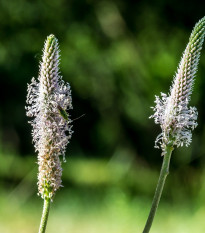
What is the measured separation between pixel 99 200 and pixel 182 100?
33.7 ft

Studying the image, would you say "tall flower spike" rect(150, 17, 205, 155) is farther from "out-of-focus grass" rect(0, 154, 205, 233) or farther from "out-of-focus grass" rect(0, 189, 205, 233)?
"out-of-focus grass" rect(0, 189, 205, 233)

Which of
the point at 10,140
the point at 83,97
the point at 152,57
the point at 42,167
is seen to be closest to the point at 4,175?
the point at 10,140

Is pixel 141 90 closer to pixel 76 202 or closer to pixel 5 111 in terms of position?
pixel 76 202

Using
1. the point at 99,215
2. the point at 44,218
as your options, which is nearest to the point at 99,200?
the point at 99,215

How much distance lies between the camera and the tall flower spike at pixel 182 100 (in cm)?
261

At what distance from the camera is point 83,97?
14.5 meters

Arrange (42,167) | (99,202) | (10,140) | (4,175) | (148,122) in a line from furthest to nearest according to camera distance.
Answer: (10,140)
(4,175)
(148,122)
(99,202)
(42,167)

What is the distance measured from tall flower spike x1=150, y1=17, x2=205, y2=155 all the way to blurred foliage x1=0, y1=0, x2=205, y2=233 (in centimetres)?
854

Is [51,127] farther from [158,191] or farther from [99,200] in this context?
[99,200]

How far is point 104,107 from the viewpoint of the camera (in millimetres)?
14477

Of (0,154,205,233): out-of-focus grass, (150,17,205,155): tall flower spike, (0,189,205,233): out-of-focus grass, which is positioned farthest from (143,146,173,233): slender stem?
(0,189,205,233): out-of-focus grass

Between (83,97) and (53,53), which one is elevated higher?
(83,97)

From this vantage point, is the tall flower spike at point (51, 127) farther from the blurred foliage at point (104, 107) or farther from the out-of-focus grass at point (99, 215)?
the blurred foliage at point (104, 107)

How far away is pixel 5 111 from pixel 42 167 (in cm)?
1269
